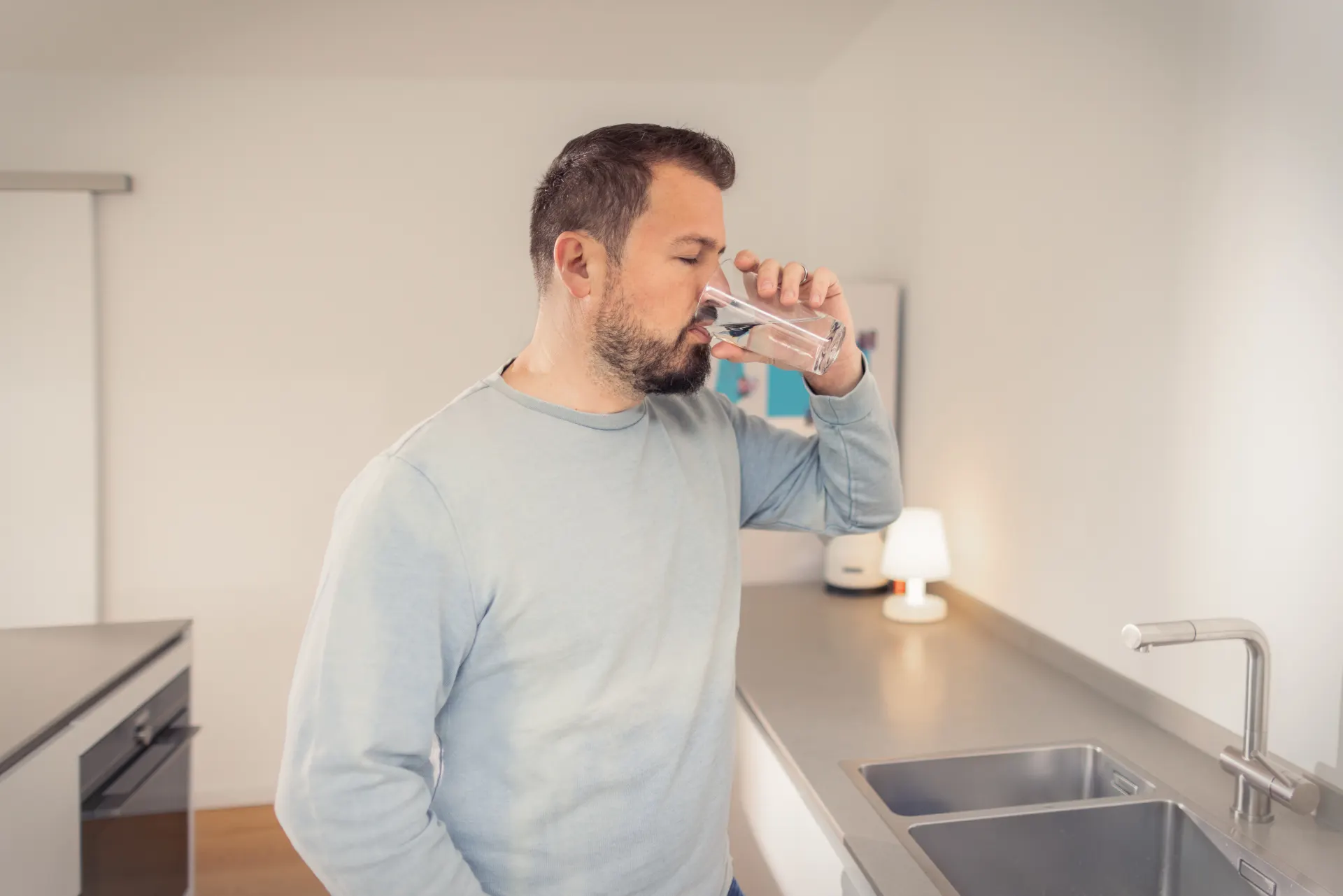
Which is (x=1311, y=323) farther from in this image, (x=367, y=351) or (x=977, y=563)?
(x=367, y=351)

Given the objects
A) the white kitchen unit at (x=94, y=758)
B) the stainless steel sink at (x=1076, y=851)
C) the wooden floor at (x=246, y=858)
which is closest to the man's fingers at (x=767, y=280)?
the stainless steel sink at (x=1076, y=851)

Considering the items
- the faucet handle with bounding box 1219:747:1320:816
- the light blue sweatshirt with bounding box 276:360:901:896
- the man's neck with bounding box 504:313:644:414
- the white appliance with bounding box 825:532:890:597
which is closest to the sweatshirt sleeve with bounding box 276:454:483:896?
the light blue sweatshirt with bounding box 276:360:901:896

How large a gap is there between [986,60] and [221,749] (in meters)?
3.12

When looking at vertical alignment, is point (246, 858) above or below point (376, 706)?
below

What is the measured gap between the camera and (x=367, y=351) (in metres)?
3.33

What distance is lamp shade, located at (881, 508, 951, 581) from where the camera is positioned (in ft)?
7.73

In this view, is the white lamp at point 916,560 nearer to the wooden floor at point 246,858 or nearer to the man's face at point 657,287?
the man's face at point 657,287

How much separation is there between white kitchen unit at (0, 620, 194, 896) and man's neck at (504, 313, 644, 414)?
1055 mm

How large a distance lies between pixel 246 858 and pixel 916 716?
2.25m

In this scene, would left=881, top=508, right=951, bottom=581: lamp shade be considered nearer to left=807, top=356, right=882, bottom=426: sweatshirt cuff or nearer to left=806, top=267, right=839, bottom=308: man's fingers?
left=807, top=356, right=882, bottom=426: sweatshirt cuff

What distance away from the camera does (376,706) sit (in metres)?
0.92

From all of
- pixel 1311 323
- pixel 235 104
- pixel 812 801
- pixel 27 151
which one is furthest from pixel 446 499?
pixel 27 151

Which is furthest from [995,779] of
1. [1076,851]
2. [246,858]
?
[246,858]

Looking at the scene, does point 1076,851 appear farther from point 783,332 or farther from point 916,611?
point 916,611
